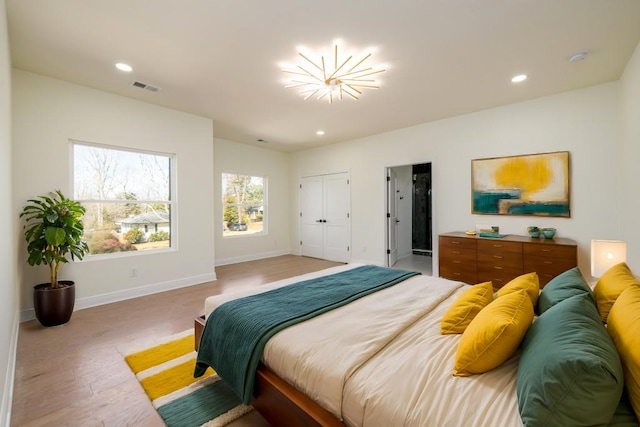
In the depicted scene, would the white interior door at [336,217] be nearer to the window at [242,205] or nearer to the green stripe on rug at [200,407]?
the window at [242,205]

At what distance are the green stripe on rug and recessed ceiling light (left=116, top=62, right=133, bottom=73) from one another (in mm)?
3228

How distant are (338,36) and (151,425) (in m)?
3.16

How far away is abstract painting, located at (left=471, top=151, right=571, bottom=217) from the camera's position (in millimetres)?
3701

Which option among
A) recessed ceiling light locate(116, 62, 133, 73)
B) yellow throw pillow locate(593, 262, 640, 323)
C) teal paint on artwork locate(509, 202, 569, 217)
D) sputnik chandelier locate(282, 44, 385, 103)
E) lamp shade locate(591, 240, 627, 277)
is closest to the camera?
yellow throw pillow locate(593, 262, 640, 323)

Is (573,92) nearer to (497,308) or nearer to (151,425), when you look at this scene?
(497,308)

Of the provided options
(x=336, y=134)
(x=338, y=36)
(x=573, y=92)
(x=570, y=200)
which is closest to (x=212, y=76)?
(x=338, y=36)

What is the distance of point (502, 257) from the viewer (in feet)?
12.1

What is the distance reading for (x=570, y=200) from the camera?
11.9 ft

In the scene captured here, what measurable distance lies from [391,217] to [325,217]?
168cm

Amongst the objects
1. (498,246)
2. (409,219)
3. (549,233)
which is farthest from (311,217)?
(549,233)

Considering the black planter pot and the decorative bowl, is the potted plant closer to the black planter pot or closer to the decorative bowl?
the black planter pot

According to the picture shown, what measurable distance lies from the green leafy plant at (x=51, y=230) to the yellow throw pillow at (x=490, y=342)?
145 inches

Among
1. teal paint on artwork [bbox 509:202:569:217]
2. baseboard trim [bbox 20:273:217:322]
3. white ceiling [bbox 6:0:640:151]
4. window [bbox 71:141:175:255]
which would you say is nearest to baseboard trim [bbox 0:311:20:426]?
baseboard trim [bbox 20:273:217:322]

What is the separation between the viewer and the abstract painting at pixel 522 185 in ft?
12.1
